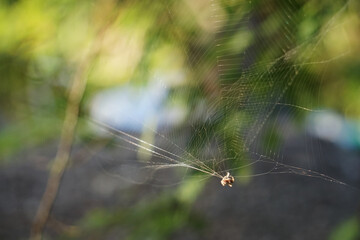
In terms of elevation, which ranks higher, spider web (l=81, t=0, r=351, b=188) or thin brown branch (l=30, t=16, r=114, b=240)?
spider web (l=81, t=0, r=351, b=188)

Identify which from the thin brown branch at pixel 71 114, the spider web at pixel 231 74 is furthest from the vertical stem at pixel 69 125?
the spider web at pixel 231 74

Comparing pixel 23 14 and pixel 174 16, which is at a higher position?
pixel 174 16

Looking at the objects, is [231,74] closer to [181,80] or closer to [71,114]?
[181,80]

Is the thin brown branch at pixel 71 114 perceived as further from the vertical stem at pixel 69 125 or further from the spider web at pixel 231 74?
the spider web at pixel 231 74

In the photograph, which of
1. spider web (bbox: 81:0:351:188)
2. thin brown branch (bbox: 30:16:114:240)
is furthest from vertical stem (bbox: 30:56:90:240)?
spider web (bbox: 81:0:351:188)

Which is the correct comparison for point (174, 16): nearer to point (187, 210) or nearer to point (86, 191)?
point (187, 210)

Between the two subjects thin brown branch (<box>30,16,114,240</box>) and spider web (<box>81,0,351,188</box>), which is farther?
thin brown branch (<box>30,16,114,240</box>)

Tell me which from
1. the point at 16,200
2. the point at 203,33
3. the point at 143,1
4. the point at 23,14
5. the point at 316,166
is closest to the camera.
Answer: the point at 203,33

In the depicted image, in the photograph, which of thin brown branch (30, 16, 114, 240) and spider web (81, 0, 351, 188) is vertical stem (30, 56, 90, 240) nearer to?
thin brown branch (30, 16, 114, 240)

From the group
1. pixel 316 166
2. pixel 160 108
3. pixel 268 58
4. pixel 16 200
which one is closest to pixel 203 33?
pixel 268 58
